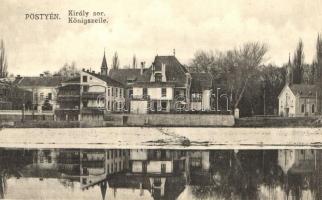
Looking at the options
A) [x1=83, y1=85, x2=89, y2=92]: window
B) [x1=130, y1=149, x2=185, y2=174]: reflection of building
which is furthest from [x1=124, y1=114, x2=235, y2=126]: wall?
[x1=130, y1=149, x2=185, y2=174]: reflection of building

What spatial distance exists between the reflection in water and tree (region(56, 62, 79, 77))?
1.58m

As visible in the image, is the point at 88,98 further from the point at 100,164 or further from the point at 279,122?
the point at 279,122

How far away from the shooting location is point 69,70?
952 centimetres

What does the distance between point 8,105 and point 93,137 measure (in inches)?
72.5

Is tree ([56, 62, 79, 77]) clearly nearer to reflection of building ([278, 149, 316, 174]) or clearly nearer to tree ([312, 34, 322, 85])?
reflection of building ([278, 149, 316, 174])

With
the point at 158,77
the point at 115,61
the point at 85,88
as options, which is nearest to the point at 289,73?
the point at 115,61

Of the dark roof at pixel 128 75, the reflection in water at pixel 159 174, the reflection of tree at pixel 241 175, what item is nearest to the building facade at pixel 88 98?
the dark roof at pixel 128 75

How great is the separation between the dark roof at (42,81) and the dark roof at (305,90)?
5031 mm

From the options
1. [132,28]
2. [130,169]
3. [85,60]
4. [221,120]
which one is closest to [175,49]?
[132,28]

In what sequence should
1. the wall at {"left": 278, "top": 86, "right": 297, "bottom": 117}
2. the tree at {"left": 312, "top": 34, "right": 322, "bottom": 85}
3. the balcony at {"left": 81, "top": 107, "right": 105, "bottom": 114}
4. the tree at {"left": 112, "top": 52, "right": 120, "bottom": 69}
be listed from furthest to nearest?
the balcony at {"left": 81, "top": 107, "right": 105, "bottom": 114} < the wall at {"left": 278, "top": 86, "right": 297, "bottom": 117} < the tree at {"left": 112, "top": 52, "right": 120, "bottom": 69} < the tree at {"left": 312, "top": 34, "right": 322, "bottom": 85}

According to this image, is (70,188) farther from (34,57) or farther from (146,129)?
(146,129)

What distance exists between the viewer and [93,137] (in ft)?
31.1

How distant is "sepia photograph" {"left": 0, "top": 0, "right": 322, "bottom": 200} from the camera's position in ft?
22.7

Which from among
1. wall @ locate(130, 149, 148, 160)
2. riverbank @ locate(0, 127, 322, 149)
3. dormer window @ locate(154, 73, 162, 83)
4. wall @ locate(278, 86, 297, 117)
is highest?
dormer window @ locate(154, 73, 162, 83)
